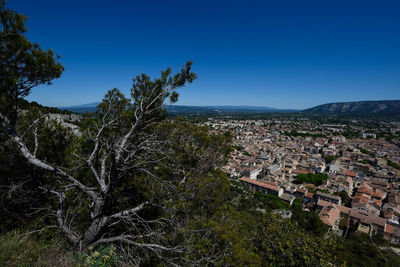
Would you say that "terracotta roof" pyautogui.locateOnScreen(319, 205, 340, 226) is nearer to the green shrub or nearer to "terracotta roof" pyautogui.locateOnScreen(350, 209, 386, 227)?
"terracotta roof" pyautogui.locateOnScreen(350, 209, 386, 227)

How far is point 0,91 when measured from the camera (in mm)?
3586

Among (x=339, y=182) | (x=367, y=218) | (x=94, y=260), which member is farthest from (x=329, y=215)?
(x=94, y=260)

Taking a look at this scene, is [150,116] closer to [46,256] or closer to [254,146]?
[46,256]

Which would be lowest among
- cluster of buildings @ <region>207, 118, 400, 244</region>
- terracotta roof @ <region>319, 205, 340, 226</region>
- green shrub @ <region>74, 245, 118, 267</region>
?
cluster of buildings @ <region>207, 118, 400, 244</region>

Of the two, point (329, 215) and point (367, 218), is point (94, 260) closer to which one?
point (329, 215)

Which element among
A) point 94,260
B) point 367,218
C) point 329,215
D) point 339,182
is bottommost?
point 367,218

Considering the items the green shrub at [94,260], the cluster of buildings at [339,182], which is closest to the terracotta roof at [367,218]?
the cluster of buildings at [339,182]

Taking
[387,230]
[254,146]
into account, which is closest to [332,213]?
[387,230]

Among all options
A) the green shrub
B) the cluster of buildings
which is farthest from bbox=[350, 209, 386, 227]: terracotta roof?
the green shrub

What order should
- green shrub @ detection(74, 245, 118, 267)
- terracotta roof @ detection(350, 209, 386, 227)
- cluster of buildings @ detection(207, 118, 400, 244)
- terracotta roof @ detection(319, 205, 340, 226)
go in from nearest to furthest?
green shrub @ detection(74, 245, 118, 267), terracotta roof @ detection(319, 205, 340, 226), terracotta roof @ detection(350, 209, 386, 227), cluster of buildings @ detection(207, 118, 400, 244)

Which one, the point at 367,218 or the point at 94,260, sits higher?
the point at 94,260

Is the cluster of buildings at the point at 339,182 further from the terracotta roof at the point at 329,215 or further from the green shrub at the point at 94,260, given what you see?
the green shrub at the point at 94,260

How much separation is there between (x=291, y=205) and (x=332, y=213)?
707cm

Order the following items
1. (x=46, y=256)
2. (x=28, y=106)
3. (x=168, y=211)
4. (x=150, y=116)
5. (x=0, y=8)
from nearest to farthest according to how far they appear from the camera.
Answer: (x=46, y=256) < (x=0, y=8) < (x=168, y=211) < (x=28, y=106) < (x=150, y=116)
